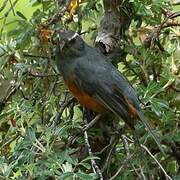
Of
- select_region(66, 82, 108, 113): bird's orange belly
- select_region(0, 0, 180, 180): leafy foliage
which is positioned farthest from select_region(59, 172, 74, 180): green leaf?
select_region(66, 82, 108, 113): bird's orange belly

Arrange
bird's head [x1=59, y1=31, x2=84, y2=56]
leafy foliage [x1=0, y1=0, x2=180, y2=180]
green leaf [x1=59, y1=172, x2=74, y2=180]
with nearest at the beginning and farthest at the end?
green leaf [x1=59, y1=172, x2=74, y2=180] < leafy foliage [x1=0, y1=0, x2=180, y2=180] < bird's head [x1=59, y1=31, x2=84, y2=56]

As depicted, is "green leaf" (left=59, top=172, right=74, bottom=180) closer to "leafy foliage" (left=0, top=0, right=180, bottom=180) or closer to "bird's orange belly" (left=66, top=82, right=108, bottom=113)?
"leafy foliage" (left=0, top=0, right=180, bottom=180)

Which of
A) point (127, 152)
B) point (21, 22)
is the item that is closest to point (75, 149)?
point (127, 152)

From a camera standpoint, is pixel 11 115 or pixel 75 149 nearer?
pixel 75 149

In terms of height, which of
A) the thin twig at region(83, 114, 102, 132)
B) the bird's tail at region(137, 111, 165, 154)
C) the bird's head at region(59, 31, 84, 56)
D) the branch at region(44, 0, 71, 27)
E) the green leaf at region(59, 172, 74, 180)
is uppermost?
the branch at region(44, 0, 71, 27)

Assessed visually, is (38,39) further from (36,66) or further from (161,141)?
(161,141)

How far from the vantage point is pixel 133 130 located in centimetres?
197

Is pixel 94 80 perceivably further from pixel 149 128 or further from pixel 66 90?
pixel 149 128

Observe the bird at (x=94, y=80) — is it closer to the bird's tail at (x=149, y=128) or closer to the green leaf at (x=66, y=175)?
the bird's tail at (x=149, y=128)

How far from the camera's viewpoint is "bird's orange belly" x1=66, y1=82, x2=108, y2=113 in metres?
2.08

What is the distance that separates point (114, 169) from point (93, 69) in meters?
0.35

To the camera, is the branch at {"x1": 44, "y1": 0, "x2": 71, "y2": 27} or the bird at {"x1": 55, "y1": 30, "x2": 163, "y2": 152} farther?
the bird at {"x1": 55, "y1": 30, "x2": 163, "y2": 152}

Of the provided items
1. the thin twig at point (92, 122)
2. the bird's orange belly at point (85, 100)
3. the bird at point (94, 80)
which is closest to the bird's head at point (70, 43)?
the bird at point (94, 80)

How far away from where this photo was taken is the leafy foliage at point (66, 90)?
6.26 ft
